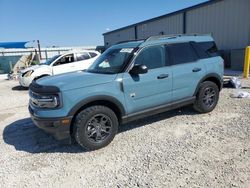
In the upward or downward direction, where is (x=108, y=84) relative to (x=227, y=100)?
upward

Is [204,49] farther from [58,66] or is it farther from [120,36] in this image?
[120,36]

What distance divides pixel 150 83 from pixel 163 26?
60.1ft

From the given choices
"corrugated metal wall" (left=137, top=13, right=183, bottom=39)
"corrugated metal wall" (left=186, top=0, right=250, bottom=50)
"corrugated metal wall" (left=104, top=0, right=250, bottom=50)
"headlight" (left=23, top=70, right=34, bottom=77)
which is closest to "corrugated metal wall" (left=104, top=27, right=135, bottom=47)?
"corrugated metal wall" (left=137, top=13, right=183, bottom=39)

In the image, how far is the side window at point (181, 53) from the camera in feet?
16.0

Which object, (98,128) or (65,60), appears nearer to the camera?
(98,128)

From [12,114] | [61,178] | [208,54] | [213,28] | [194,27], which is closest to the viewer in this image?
[61,178]

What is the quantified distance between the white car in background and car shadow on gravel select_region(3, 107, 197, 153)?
476 cm

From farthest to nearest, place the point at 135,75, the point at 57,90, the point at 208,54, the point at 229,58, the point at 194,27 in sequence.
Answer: the point at 194,27 < the point at 229,58 < the point at 208,54 < the point at 135,75 < the point at 57,90

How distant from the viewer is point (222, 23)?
590 inches

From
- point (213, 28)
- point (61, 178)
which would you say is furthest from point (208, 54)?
point (213, 28)

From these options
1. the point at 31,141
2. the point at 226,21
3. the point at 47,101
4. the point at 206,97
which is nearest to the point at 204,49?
the point at 206,97

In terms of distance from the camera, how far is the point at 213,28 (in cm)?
1580

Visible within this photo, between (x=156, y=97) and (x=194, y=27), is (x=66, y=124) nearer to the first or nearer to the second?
(x=156, y=97)

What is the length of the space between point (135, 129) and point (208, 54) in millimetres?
2537
